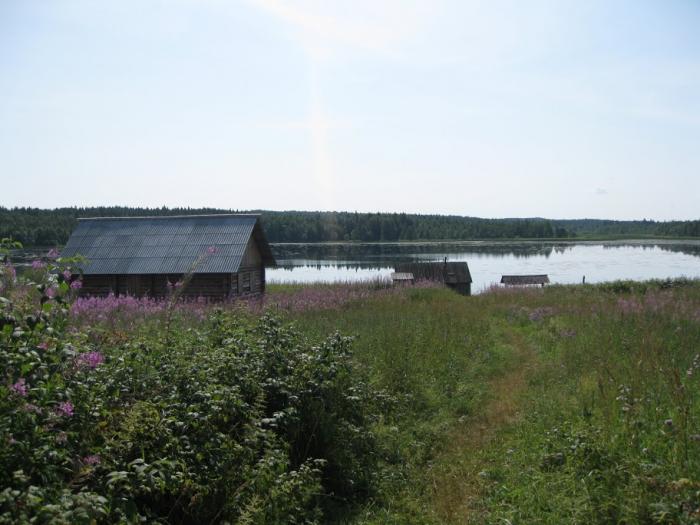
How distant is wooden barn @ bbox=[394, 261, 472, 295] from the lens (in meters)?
32.3

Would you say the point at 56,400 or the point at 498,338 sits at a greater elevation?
the point at 56,400

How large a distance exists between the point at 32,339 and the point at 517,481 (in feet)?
15.0

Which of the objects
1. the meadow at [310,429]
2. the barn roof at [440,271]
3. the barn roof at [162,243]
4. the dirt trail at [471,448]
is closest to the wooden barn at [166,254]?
the barn roof at [162,243]

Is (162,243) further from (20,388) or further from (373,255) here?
(373,255)

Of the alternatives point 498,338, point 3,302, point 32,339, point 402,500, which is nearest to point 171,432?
point 32,339

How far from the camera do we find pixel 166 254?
20312 millimetres

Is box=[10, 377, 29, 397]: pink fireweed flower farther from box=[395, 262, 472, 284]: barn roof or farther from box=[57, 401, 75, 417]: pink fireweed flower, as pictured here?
box=[395, 262, 472, 284]: barn roof

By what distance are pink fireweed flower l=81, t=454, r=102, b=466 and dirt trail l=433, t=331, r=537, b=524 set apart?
124 inches

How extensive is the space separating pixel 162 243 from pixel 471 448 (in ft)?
56.0

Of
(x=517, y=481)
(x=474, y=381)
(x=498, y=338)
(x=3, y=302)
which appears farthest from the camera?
(x=498, y=338)

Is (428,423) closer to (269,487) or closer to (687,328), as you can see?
(269,487)

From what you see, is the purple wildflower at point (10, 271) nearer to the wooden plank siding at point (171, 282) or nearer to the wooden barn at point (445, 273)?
the wooden plank siding at point (171, 282)

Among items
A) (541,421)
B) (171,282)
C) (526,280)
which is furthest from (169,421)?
(526,280)

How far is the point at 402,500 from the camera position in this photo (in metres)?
5.50
